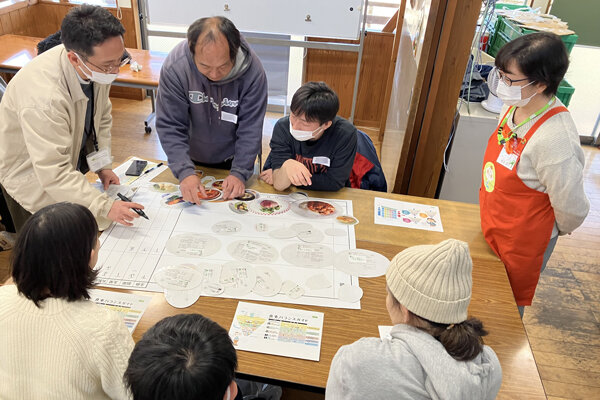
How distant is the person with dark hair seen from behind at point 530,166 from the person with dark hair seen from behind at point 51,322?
140 centimetres

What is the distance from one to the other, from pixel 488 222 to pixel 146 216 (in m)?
1.33

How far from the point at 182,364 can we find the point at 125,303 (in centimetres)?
63

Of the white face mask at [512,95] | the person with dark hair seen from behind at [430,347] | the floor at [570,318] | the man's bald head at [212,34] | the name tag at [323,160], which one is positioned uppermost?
the man's bald head at [212,34]

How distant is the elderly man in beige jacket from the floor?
1.11m

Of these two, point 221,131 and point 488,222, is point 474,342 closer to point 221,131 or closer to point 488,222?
point 488,222

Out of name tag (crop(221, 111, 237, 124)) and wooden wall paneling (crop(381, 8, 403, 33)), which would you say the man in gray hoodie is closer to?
name tag (crop(221, 111, 237, 124))

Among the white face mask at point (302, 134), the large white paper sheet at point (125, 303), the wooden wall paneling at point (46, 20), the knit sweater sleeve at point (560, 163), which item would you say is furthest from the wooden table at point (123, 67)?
the knit sweater sleeve at point (560, 163)

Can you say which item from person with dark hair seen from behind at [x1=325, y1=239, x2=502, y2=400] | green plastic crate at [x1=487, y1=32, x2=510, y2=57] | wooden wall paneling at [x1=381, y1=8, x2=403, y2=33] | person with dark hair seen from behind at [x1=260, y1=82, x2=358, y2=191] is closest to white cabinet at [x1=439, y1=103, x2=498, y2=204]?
green plastic crate at [x1=487, y1=32, x2=510, y2=57]

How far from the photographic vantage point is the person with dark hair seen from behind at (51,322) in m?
0.96

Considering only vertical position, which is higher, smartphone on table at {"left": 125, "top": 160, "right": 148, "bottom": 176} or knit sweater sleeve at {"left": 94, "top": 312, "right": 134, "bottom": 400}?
knit sweater sleeve at {"left": 94, "top": 312, "right": 134, "bottom": 400}

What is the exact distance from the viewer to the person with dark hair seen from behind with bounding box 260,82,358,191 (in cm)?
184

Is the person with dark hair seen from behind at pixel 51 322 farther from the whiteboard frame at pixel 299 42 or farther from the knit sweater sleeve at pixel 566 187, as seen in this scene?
the whiteboard frame at pixel 299 42

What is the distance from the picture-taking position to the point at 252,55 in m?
1.89

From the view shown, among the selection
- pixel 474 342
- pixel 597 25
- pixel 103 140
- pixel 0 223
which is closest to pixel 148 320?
pixel 474 342
